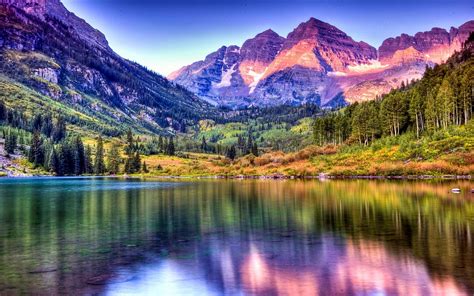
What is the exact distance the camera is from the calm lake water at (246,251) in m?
23.8

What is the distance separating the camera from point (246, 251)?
33156 millimetres

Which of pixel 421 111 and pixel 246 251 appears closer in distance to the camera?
pixel 246 251

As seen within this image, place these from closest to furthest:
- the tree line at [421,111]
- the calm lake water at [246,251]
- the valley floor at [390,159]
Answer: the calm lake water at [246,251], the valley floor at [390,159], the tree line at [421,111]

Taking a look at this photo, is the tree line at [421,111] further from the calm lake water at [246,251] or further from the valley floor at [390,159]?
the calm lake water at [246,251]

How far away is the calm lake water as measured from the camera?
78.0 ft

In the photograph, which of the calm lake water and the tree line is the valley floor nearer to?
the tree line

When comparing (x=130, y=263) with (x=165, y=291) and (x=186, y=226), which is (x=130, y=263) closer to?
(x=165, y=291)

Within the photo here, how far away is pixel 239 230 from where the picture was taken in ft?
143

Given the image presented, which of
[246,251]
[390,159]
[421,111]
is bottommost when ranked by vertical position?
[246,251]

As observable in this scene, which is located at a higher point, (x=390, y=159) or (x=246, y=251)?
(x=390, y=159)

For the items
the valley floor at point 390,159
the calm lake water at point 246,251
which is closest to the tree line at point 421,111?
the valley floor at point 390,159

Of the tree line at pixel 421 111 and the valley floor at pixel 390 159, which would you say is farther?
the tree line at pixel 421 111

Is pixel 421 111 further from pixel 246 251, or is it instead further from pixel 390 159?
pixel 246 251

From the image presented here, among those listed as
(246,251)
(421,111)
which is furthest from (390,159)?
(246,251)
